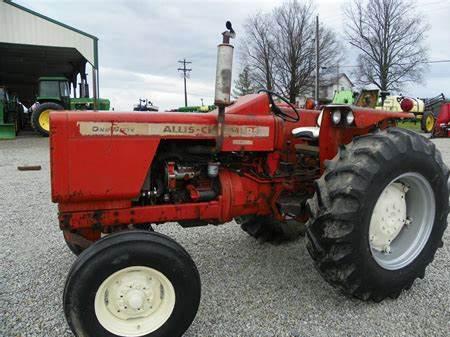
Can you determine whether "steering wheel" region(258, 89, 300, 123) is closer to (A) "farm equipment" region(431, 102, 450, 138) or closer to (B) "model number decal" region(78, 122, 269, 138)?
(B) "model number decal" region(78, 122, 269, 138)

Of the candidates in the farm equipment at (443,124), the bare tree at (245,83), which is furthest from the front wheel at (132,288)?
the bare tree at (245,83)

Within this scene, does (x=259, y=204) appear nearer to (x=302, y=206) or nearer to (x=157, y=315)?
(x=302, y=206)

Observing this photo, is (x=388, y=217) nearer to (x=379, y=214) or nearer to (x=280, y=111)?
(x=379, y=214)

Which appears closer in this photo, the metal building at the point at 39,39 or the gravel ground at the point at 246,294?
the gravel ground at the point at 246,294

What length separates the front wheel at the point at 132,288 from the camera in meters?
2.22

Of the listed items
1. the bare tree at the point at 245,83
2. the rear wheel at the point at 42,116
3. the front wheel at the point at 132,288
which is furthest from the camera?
the bare tree at the point at 245,83

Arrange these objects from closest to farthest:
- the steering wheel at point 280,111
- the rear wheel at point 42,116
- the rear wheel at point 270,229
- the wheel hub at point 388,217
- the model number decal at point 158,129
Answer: the model number decal at point 158,129 < the wheel hub at point 388,217 < the steering wheel at point 280,111 < the rear wheel at point 270,229 < the rear wheel at point 42,116

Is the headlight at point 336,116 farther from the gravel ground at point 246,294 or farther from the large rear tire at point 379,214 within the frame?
the gravel ground at point 246,294

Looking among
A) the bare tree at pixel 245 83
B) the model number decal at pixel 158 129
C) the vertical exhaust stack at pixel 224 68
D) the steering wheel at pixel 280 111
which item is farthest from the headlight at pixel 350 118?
the bare tree at pixel 245 83

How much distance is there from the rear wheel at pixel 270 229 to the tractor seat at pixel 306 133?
100 centimetres

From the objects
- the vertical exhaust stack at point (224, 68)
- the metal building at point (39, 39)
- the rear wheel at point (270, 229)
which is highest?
the metal building at point (39, 39)

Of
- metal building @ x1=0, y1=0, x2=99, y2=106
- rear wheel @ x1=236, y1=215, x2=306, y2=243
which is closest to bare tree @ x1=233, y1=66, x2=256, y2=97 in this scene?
metal building @ x1=0, y1=0, x2=99, y2=106

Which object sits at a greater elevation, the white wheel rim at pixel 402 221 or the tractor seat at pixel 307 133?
the tractor seat at pixel 307 133

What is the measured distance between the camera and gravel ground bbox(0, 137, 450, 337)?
2.63 metres
